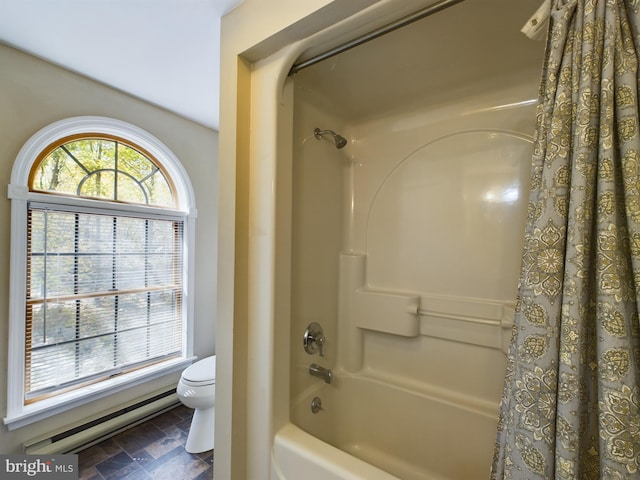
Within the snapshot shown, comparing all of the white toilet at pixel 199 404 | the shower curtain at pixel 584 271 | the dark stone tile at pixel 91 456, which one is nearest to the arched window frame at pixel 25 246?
the dark stone tile at pixel 91 456

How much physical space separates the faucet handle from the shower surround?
0.10ft

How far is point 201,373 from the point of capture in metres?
1.99

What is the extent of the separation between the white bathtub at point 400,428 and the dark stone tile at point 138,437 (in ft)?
4.24

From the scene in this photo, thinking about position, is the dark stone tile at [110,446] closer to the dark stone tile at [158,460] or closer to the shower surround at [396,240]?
the dark stone tile at [158,460]

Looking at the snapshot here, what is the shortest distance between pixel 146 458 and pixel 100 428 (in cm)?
40

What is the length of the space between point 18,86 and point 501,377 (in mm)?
3059

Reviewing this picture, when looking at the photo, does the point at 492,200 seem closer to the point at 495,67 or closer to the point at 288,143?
the point at 495,67

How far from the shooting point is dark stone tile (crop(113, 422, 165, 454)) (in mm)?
1881

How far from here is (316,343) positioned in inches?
59.6

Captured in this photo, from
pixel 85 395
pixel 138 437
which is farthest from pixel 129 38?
pixel 138 437

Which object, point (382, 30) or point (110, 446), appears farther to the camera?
point (110, 446)

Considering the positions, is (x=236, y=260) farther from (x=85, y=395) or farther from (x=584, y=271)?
(x=85, y=395)

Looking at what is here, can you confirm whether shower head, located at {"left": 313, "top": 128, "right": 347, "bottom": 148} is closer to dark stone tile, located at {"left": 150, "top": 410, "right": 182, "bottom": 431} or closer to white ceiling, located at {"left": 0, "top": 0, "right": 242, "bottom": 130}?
white ceiling, located at {"left": 0, "top": 0, "right": 242, "bottom": 130}

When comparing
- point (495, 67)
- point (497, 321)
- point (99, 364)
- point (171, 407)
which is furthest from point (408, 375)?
point (99, 364)
